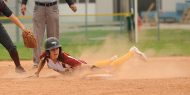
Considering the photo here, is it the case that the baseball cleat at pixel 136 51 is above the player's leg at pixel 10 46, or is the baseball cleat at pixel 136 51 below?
below

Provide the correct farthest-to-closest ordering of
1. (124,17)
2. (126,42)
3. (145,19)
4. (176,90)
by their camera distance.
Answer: (145,19) → (124,17) → (126,42) → (176,90)

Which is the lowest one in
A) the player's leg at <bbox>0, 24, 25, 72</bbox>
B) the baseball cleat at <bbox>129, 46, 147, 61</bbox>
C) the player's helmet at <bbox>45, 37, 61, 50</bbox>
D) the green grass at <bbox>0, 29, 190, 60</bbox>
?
the green grass at <bbox>0, 29, 190, 60</bbox>

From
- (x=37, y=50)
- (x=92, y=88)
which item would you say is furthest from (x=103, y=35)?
(x=92, y=88)

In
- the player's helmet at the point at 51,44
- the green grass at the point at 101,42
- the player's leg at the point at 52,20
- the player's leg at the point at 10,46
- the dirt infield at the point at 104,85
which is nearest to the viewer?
the dirt infield at the point at 104,85

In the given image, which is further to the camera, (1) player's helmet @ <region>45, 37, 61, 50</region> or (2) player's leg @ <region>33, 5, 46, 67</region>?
(2) player's leg @ <region>33, 5, 46, 67</region>

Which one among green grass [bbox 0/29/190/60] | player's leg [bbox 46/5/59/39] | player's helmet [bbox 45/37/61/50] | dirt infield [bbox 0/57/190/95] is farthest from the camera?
green grass [bbox 0/29/190/60]

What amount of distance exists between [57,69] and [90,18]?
Result: 14.4 m

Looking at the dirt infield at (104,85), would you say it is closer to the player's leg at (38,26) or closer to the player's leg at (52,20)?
the player's leg at (38,26)

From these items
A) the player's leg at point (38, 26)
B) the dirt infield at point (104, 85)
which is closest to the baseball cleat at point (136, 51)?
the dirt infield at point (104, 85)

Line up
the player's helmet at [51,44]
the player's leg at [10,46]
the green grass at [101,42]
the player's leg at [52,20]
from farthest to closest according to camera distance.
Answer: the green grass at [101,42], the player's leg at [52,20], the player's leg at [10,46], the player's helmet at [51,44]

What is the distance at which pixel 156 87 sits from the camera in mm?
7996

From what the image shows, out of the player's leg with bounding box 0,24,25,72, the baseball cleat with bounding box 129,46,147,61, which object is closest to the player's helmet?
the player's leg with bounding box 0,24,25,72

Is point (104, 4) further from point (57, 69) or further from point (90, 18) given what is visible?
point (57, 69)

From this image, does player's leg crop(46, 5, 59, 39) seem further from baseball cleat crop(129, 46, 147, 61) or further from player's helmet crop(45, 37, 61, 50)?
player's helmet crop(45, 37, 61, 50)
